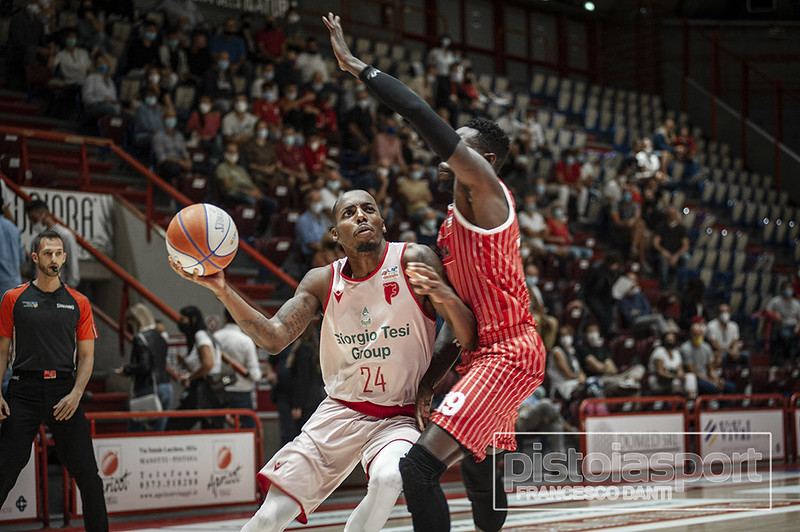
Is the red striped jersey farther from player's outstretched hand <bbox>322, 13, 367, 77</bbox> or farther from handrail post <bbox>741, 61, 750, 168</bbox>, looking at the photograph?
handrail post <bbox>741, 61, 750, 168</bbox>

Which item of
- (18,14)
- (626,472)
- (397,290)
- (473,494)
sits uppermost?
(18,14)

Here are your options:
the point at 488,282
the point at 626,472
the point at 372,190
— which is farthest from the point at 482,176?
the point at 372,190

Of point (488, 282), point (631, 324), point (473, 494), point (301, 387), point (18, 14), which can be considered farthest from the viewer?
point (631, 324)

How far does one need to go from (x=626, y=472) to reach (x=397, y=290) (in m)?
8.27

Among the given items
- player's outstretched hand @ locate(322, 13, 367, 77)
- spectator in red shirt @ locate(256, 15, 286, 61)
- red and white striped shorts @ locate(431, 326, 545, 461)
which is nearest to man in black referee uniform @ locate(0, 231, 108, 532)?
player's outstretched hand @ locate(322, 13, 367, 77)

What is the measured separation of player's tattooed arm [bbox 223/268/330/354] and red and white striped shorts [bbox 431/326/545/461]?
80 centimetres

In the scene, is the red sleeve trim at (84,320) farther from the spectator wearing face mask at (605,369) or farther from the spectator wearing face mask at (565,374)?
the spectator wearing face mask at (605,369)

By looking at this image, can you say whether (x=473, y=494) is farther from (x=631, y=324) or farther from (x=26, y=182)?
(x=631, y=324)

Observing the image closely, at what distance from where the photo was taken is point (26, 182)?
38.1ft

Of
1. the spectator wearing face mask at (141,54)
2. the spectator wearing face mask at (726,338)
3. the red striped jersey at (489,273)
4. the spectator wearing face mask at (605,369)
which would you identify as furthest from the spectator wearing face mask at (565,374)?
the red striped jersey at (489,273)

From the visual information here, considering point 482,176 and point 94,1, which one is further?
point 94,1

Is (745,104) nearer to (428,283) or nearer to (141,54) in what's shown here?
(141,54)

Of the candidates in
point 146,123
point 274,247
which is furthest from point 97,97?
point 274,247

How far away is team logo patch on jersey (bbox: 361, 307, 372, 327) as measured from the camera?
452 cm
